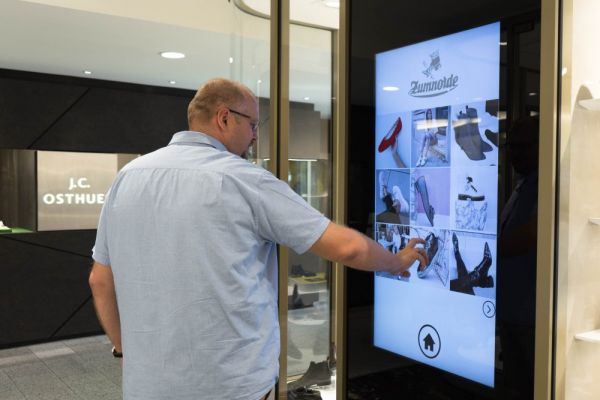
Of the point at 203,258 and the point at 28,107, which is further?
the point at 28,107

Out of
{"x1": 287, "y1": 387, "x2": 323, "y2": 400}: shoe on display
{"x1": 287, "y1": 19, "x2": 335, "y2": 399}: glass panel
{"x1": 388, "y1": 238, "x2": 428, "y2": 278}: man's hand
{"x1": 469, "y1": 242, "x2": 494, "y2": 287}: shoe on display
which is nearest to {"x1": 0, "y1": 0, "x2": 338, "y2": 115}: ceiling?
{"x1": 287, "y1": 19, "x2": 335, "y2": 399}: glass panel

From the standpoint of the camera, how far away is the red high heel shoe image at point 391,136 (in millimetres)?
1779

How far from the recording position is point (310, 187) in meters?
2.25

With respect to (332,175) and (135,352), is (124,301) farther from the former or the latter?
(332,175)

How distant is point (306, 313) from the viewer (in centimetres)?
227

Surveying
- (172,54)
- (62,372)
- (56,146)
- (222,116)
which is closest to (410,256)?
(222,116)

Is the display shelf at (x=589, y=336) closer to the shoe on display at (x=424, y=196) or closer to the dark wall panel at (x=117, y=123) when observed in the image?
the shoe on display at (x=424, y=196)

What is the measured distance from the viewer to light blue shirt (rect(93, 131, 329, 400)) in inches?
61.8

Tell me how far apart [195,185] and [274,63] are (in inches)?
33.1

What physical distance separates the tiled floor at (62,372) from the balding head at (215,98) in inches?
137

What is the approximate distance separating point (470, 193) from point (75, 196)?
5.76 metres

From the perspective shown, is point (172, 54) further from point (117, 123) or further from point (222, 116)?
point (222, 116)

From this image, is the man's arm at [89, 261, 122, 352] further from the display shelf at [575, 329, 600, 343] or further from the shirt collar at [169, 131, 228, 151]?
the display shelf at [575, 329, 600, 343]

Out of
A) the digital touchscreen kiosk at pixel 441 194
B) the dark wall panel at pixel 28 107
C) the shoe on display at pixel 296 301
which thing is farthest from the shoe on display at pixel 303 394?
the dark wall panel at pixel 28 107
